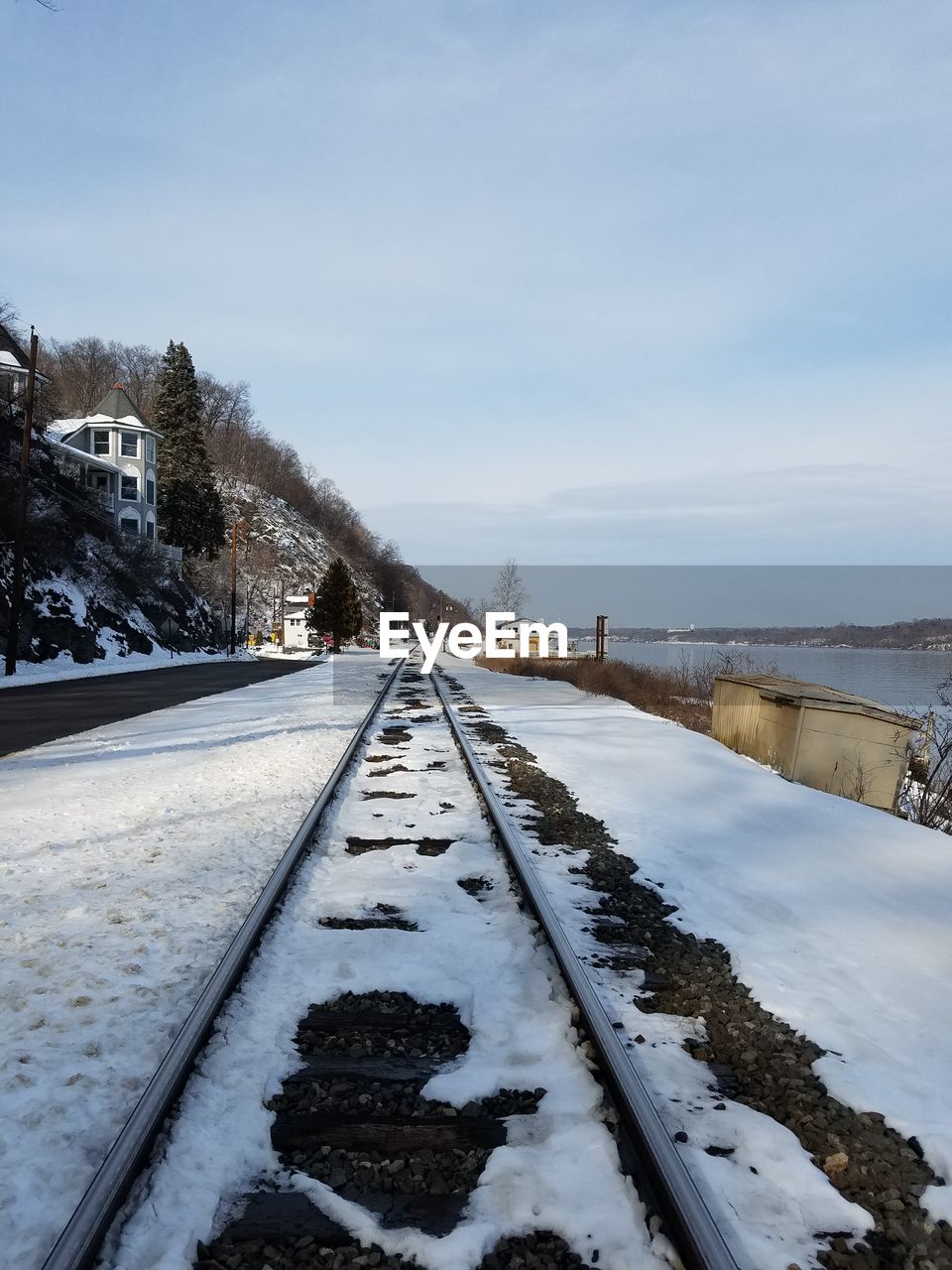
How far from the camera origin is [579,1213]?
250cm

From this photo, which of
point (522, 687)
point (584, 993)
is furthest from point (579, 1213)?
point (522, 687)

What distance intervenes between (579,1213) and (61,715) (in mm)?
15883

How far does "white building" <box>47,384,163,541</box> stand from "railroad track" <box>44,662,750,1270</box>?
60195 mm

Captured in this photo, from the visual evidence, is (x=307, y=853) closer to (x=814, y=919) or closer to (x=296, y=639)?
(x=814, y=919)

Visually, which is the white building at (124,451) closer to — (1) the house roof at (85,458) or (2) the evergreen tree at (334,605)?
(1) the house roof at (85,458)

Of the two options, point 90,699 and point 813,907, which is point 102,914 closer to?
point 813,907

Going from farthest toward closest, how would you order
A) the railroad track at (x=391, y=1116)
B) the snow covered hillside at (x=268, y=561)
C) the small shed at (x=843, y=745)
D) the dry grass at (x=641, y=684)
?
the snow covered hillside at (x=268, y=561) → the dry grass at (x=641, y=684) → the small shed at (x=843, y=745) → the railroad track at (x=391, y=1116)

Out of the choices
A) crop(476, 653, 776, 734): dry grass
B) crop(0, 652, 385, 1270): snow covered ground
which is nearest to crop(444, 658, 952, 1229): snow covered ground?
crop(0, 652, 385, 1270): snow covered ground

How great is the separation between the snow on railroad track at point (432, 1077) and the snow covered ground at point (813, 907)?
1.53ft

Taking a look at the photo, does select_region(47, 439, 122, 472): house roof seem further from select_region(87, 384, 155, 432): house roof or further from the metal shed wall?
the metal shed wall

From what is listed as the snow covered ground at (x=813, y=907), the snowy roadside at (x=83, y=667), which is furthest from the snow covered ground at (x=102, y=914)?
the snowy roadside at (x=83, y=667)

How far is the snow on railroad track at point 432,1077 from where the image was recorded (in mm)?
2424

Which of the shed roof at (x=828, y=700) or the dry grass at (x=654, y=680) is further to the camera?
the dry grass at (x=654, y=680)

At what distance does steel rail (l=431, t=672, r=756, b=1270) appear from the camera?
7.35 ft
